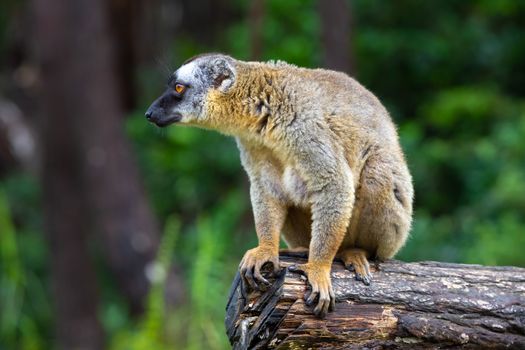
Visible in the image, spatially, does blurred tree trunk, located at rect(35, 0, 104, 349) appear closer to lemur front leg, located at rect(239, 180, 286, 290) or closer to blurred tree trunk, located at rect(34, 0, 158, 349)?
blurred tree trunk, located at rect(34, 0, 158, 349)

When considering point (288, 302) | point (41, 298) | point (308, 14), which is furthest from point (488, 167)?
point (288, 302)

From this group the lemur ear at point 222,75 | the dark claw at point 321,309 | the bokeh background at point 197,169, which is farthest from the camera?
the bokeh background at point 197,169

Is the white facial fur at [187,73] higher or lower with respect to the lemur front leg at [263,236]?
higher

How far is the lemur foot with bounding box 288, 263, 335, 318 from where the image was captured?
5.04 metres

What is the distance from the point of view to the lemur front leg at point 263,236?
17.5ft

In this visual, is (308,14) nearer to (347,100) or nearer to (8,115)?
(8,115)

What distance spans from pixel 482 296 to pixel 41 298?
10459mm

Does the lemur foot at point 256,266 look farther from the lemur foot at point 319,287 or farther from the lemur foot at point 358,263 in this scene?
the lemur foot at point 358,263

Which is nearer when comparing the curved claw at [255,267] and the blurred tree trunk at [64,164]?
the curved claw at [255,267]

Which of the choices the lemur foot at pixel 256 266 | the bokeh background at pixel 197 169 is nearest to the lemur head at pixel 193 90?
Answer: the lemur foot at pixel 256 266

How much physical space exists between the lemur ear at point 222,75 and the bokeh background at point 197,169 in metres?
2.31

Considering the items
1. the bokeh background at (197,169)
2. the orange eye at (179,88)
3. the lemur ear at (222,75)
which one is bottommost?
the bokeh background at (197,169)

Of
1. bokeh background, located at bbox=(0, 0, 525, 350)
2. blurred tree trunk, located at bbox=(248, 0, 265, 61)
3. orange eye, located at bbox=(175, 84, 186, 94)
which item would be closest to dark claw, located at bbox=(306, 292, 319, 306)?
orange eye, located at bbox=(175, 84, 186, 94)

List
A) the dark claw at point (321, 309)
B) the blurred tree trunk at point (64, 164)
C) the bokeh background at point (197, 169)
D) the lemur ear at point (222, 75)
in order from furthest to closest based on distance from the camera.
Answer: the blurred tree trunk at point (64, 164) → the bokeh background at point (197, 169) → the lemur ear at point (222, 75) → the dark claw at point (321, 309)
